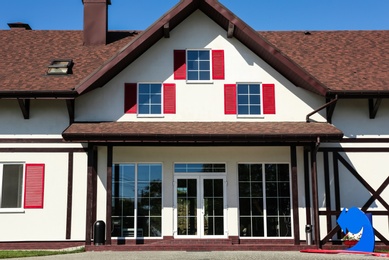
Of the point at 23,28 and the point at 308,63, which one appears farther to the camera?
the point at 23,28

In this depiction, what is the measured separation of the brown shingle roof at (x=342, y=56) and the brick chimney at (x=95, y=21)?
20.6ft

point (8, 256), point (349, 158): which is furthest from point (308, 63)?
point (8, 256)

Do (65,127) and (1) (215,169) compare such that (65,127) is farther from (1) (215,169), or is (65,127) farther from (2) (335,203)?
(2) (335,203)

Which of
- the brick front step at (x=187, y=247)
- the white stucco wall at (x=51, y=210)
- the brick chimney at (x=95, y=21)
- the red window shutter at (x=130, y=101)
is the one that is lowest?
the brick front step at (x=187, y=247)

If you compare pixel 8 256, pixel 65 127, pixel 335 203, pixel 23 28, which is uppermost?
pixel 23 28

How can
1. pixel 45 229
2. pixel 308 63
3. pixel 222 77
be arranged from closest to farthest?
pixel 45 229 → pixel 222 77 → pixel 308 63

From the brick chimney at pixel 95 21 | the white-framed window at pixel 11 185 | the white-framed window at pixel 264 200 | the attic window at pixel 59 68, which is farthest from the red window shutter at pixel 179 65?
the white-framed window at pixel 11 185

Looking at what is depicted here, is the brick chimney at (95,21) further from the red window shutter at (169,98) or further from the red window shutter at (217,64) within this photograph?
Result: the red window shutter at (217,64)

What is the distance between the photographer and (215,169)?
52.1 feet

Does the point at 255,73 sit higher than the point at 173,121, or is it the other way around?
the point at 255,73

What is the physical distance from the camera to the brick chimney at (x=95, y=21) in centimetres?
1919

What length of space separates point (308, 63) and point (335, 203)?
16.4 ft

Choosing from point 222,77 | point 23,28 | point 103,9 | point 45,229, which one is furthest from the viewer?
point 23,28

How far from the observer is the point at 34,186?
50.8ft
